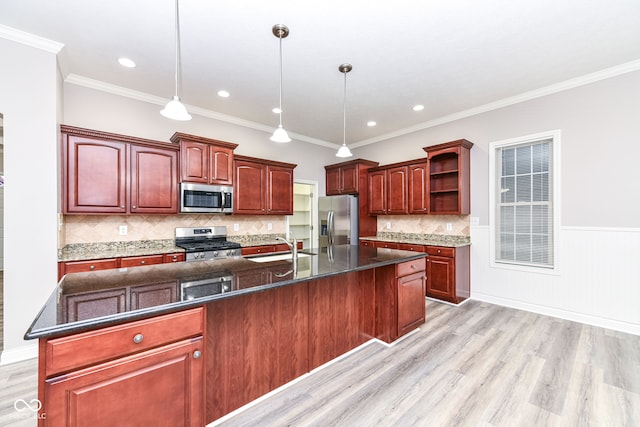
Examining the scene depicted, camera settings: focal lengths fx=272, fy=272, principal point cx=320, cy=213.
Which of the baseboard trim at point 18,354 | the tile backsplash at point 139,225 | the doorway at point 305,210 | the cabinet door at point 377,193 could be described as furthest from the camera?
the doorway at point 305,210

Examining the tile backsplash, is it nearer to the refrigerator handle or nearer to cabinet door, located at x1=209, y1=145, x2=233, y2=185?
cabinet door, located at x1=209, y1=145, x2=233, y2=185

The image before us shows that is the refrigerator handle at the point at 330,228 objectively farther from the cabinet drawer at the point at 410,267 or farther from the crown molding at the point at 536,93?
the cabinet drawer at the point at 410,267

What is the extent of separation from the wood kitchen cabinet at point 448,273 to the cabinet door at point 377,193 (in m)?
1.31

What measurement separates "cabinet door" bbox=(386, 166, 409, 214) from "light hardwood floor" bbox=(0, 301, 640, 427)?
7.76 feet

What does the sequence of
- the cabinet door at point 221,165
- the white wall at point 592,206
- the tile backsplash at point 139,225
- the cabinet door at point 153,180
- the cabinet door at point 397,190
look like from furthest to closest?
the cabinet door at point 397,190
the cabinet door at point 221,165
the cabinet door at point 153,180
the tile backsplash at point 139,225
the white wall at point 592,206

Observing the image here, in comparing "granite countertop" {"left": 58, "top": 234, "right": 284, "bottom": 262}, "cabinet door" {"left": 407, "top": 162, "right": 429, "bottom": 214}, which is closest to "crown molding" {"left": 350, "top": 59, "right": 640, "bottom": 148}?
"cabinet door" {"left": 407, "top": 162, "right": 429, "bottom": 214}

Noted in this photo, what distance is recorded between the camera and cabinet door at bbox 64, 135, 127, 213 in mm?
2936

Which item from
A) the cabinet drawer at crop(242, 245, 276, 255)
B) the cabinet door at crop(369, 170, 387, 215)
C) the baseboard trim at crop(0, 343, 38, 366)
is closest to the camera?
the baseboard trim at crop(0, 343, 38, 366)

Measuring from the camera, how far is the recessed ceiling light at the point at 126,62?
9.50ft

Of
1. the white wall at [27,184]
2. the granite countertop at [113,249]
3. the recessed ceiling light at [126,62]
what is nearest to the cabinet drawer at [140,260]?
the granite countertop at [113,249]

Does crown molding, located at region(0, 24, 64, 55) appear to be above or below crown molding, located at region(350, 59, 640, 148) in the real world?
above

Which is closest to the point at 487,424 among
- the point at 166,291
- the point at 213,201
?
the point at 166,291

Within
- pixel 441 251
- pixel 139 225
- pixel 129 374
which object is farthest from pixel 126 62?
pixel 441 251

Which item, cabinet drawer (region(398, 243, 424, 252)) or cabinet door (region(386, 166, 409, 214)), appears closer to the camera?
cabinet drawer (region(398, 243, 424, 252))
